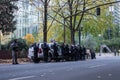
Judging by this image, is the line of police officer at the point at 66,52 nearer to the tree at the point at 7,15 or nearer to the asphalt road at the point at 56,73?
the tree at the point at 7,15

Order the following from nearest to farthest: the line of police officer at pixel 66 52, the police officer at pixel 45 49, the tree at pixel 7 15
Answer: the police officer at pixel 45 49 → the line of police officer at pixel 66 52 → the tree at pixel 7 15

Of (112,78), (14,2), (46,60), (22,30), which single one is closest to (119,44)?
(22,30)

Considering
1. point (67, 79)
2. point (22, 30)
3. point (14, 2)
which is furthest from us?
point (22, 30)

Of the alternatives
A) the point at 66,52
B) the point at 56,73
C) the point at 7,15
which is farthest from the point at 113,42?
the point at 56,73

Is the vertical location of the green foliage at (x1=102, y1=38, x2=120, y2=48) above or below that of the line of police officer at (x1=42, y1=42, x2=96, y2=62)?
above

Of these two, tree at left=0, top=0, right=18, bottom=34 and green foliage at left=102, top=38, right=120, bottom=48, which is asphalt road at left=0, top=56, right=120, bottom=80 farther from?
green foliage at left=102, top=38, right=120, bottom=48

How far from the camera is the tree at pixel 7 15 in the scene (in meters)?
42.7

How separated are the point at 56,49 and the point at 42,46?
297cm

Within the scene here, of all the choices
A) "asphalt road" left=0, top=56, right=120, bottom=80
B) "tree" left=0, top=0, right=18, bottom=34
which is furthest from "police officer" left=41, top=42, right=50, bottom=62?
"asphalt road" left=0, top=56, right=120, bottom=80

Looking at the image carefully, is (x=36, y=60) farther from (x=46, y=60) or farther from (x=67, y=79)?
(x=67, y=79)

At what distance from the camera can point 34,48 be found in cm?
3247

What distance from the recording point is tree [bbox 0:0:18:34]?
42694mm

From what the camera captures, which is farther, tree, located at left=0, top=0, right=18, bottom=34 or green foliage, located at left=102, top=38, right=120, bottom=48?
green foliage, located at left=102, top=38, right=120, bottom=48

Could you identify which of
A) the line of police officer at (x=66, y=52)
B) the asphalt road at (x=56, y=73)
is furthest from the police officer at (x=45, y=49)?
the asphalt road at (x=56, y=73)
